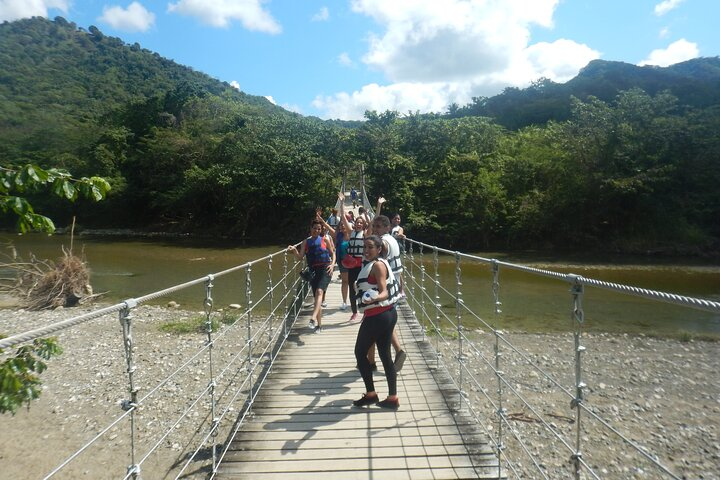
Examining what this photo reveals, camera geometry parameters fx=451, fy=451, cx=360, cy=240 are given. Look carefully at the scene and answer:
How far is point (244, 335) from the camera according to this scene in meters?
9.63

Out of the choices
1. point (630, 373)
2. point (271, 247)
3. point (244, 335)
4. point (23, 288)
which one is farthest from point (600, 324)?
point (271, 247)

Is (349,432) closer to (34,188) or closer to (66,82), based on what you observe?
(34,188)

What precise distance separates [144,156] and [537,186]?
29.0m

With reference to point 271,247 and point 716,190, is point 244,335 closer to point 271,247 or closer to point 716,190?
point 271,247

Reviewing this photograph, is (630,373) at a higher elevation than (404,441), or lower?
lower

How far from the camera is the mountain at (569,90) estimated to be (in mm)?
48656

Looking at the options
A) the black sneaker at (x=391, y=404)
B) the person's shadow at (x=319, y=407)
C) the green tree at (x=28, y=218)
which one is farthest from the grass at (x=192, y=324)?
the green tree at (x=28, y=218)

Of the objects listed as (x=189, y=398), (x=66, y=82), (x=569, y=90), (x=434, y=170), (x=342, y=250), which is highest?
(x=66, y=82)

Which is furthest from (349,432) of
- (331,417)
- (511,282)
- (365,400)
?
(511,282)

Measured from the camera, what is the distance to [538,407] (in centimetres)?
623

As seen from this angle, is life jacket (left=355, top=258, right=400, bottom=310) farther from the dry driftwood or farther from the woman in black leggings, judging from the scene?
the dry driftwood

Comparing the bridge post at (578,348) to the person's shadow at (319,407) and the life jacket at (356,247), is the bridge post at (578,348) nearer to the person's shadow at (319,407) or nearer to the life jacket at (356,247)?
the person's shadow at (319,407)

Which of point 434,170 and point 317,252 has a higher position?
point 434,170

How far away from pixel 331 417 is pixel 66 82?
84725 millimetres
